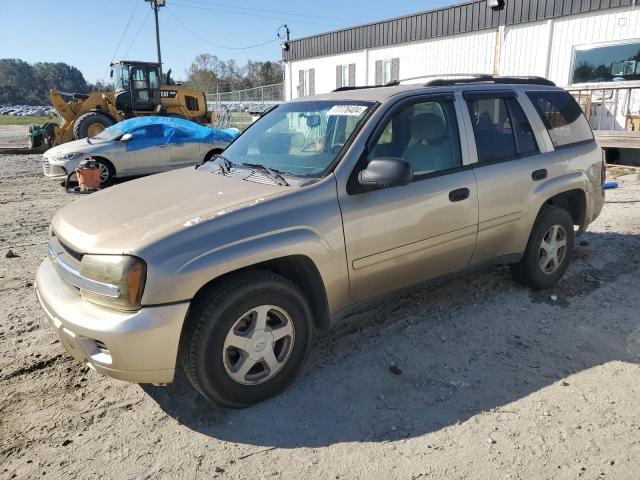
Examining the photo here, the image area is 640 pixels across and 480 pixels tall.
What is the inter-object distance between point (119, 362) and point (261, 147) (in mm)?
1978

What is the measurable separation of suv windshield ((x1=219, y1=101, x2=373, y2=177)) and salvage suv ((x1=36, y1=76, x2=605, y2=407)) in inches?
0.6

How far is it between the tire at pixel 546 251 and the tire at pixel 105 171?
8.67m

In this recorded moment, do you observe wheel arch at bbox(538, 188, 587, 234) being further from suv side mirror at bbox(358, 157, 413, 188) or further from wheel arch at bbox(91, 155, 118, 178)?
wheel arch at bbox(91, 155, 118, 178)

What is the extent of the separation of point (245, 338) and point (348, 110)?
178cm

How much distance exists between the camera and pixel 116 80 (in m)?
17.2

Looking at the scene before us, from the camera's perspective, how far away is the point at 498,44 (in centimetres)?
1452

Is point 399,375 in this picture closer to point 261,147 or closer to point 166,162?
point 261,147

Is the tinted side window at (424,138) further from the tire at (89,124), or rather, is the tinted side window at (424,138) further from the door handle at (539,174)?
the tire at (89,124)

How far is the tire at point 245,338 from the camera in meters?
2.68

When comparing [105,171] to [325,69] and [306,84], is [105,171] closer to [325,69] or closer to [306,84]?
[325,69]

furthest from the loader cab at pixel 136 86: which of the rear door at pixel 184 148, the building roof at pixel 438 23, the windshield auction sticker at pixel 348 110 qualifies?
the windshield auction sticker at pixel 348 110

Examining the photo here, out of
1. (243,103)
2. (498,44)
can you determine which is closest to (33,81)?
(243,103)

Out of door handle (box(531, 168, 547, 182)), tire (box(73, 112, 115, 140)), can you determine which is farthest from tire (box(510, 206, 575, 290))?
tire (box(73, 112, 115, 140))

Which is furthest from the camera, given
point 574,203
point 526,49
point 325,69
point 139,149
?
point 325,69
